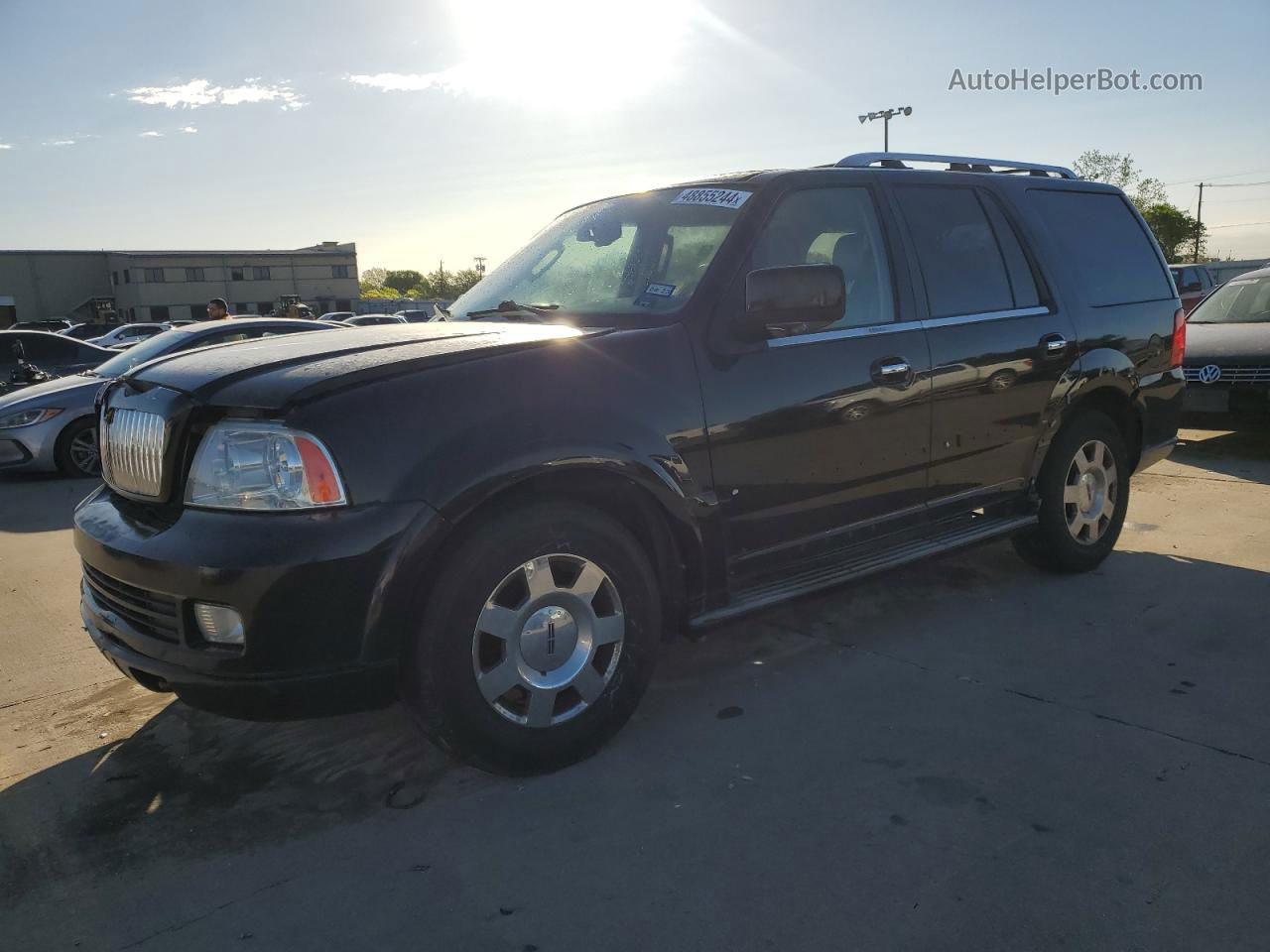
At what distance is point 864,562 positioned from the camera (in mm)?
3756

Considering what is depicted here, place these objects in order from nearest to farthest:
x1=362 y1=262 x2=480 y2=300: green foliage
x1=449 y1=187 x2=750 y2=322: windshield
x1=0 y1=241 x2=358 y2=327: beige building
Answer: x1=449 y1=187 x2=750 y2=322: windshield
x1=0 y1=241 x2=358 y2=327: beige building
x1=362 y1=262 x2=480 y2=300: green foliage

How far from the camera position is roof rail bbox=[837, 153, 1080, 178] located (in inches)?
163

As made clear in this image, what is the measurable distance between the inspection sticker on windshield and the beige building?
7319 centimetres

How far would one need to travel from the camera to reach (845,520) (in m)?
3.71

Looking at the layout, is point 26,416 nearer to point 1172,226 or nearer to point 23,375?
point 23,375

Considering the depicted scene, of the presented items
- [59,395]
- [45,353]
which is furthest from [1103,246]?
[45,353]

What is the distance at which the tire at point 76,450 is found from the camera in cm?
872

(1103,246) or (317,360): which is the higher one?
(1103,246)

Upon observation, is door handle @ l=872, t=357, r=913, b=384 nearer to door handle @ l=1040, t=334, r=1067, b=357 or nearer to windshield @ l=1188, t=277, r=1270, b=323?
door handle @ l=1040, t=334, r=1067, b=357

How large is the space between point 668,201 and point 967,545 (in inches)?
75.7

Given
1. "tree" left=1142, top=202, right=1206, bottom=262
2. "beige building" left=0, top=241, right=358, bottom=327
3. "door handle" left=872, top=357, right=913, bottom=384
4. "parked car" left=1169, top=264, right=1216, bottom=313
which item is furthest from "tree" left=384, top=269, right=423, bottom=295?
"door handle" left=872, top=357, right=913, bottom=384

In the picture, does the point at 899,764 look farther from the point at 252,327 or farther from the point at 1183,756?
the point at 252,327

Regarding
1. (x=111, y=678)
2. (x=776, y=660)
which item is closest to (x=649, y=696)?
(x=776, y=660)

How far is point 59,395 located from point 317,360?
290 inches
